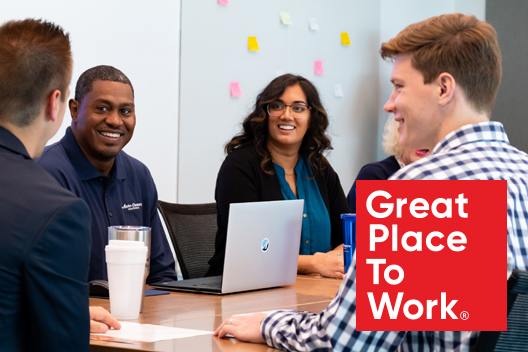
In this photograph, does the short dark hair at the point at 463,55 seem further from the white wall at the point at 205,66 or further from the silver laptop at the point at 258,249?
the white wall at the point at 205,66

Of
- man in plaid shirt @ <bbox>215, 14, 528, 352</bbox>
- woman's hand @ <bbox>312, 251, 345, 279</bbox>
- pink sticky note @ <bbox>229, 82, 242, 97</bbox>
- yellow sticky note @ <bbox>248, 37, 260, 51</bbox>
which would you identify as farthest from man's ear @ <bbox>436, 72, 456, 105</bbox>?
yellow sticky note @ <bbox>248, 37, 260, 51</bbox>

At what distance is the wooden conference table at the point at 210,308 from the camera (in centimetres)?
119

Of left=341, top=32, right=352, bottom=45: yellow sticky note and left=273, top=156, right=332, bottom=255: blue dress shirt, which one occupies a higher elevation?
left=341, top=32, right=352, bottom=45: yellow sticky note

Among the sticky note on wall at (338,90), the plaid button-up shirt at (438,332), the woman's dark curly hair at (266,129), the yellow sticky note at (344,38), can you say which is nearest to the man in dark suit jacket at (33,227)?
the plaid button-up shirt at (438,332)

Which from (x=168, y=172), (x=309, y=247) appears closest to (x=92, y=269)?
(x=309, y=247)

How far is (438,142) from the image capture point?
118cm

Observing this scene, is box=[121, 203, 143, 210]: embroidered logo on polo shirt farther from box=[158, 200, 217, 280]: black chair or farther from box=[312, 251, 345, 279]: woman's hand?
box=[312, 251, 345, 279]: woman's hand

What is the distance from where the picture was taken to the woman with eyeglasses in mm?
2555

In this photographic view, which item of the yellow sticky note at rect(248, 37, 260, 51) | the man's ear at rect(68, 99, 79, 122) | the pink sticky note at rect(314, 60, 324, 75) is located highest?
the yellow sticky note at rect(248, 37, 260, 51)

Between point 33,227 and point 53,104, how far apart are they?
0.90ft

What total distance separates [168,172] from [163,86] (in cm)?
53

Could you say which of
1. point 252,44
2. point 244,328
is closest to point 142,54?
point 252,44

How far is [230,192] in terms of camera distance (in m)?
2.51

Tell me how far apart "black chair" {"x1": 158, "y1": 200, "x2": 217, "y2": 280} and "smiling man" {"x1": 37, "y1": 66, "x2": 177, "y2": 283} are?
0.13 meters
